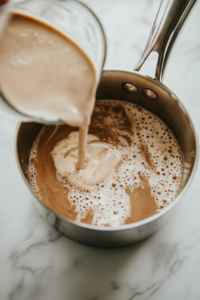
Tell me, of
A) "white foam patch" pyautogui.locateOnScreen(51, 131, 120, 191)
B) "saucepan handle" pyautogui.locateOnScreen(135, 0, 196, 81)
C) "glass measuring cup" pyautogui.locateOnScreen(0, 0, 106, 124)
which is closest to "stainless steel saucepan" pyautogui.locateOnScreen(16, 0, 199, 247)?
"saucepan handle" pyautogui.locateOnScreen(135, 0, 196, 81)

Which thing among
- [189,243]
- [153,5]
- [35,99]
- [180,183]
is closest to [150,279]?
[189,243]

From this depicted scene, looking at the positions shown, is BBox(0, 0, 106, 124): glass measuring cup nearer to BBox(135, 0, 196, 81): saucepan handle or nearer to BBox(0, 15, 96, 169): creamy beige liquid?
BBox(0, 15, 96, 169): creamy beige liquid

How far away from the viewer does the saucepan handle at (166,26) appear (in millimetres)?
747

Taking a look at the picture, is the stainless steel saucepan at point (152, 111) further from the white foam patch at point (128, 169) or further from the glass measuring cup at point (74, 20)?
the glass measuring cup at point (74, 20)

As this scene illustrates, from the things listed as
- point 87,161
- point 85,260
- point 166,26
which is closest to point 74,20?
point 166,26

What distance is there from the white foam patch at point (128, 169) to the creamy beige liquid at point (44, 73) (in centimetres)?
28

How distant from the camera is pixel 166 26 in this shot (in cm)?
78

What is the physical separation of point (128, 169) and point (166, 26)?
44cm

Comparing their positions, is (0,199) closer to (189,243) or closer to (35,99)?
(35,99)

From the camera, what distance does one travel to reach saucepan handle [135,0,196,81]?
747mm

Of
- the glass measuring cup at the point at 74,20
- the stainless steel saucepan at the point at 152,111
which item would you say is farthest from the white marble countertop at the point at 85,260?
the glass measuring cup at the point at 74,20

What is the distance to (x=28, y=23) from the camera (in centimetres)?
62

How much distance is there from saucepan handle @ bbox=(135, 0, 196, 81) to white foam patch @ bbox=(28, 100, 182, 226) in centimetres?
22

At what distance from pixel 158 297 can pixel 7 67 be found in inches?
27.4
